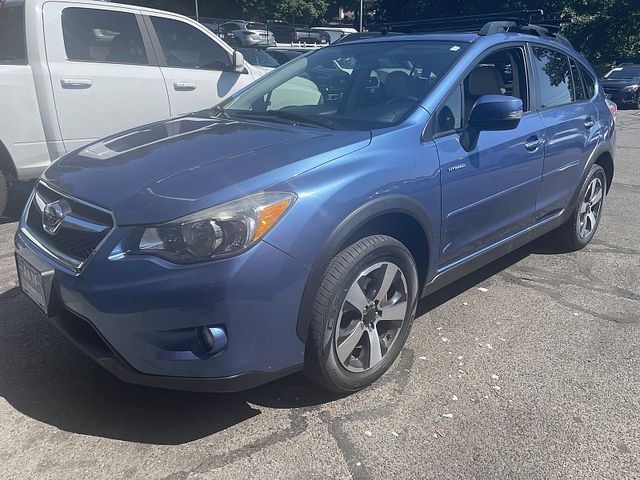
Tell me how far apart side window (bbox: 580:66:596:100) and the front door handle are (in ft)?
4.38

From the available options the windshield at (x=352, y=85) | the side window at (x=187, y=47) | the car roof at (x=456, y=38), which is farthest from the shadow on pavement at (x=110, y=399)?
the side window at (x=187, y=47)

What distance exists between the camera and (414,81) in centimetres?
346

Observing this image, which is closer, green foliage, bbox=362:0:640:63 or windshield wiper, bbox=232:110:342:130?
windshield wiper, bbox=232:110:342:130

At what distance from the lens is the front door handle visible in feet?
12.6

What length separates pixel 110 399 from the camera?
286 cm

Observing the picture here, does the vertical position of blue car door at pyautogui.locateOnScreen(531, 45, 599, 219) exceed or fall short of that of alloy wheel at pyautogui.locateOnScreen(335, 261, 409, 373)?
it exceeds it

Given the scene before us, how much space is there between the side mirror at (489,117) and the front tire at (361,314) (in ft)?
2.70

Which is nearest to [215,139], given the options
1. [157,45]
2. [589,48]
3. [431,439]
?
[431,439]

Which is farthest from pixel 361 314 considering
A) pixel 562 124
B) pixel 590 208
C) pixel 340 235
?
pixel 590 208

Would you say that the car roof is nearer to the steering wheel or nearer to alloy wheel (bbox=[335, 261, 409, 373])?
the steering wheel

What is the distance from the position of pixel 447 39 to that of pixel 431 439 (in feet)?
7.93

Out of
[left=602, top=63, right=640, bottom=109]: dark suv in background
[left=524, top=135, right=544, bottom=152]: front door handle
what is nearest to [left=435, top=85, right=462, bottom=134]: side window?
[left=524, top=135, right=544, bottom=152]: front door handle

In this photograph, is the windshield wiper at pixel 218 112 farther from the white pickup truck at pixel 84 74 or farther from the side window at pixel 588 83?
the side window at pixel 588 83

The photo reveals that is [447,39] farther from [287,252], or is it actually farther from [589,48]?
[589,48]
